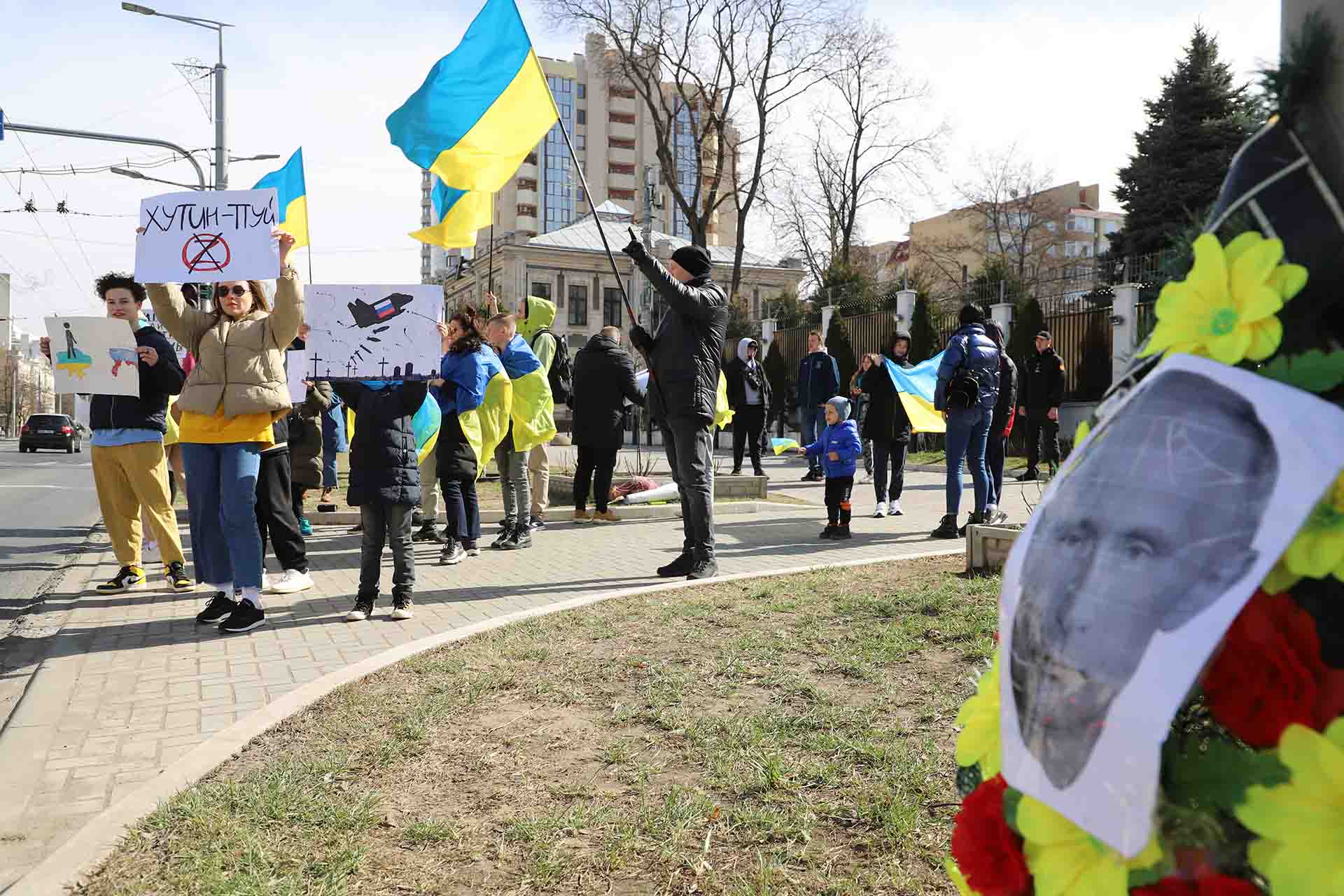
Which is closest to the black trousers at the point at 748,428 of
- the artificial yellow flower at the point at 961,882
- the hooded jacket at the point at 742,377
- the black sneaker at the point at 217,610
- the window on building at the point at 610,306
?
the hooded jacket at the point at 742,377

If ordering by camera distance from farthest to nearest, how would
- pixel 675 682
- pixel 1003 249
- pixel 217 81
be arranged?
pixel 1003 249
pixel 217 81
pixel 675 682

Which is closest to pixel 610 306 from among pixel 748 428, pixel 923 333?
pixel 923 333

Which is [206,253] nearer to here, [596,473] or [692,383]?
[692,383]

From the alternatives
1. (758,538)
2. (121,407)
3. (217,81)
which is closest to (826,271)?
(217,81)

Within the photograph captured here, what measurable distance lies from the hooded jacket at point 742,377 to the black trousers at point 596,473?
14.9 ft

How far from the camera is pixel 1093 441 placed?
49.5 inches

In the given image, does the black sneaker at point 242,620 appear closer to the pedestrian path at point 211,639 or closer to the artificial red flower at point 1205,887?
the pedestrian path at point 211,639

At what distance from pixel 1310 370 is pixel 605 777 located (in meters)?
2.56

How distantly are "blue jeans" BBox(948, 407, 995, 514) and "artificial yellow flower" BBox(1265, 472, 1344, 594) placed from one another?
789 cm

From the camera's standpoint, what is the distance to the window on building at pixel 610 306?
68.4 meters

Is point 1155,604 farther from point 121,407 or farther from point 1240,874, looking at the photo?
point 121,407

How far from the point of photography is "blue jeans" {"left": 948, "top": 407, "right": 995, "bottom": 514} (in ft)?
29.0

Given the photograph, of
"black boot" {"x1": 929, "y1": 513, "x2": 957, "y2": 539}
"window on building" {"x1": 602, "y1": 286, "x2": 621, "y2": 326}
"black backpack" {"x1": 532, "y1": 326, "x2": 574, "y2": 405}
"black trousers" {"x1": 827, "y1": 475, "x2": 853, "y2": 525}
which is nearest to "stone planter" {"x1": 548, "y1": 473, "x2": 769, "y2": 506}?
"black backpack" {"x1": 532, "y1": 326, "x2": 574, "y2": 405}

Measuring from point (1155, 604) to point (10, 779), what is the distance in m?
3.72
